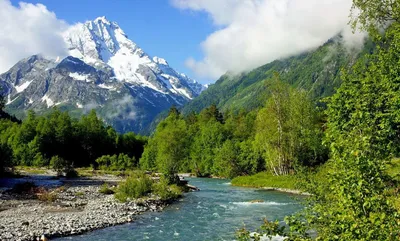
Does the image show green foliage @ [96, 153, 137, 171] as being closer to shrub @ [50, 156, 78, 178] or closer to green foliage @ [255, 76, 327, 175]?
shrub @ [50, 156, 78, 178]

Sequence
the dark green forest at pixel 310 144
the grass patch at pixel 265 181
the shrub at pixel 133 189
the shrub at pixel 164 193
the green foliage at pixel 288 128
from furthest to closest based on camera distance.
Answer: the green foliage at pixel 288 128, the grass patch at pixel 265 181, the shrub at pixel 164 193, the shrub at pixel 133 189, the dark green forest at pixel 310 144

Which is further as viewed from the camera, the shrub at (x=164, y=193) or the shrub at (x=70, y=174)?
the shrub at (x=70, y=174)

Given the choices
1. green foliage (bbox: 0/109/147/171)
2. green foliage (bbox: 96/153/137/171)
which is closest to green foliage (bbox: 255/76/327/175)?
green foliage (bbox: 96/153/137/171)

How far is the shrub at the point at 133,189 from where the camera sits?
136 feet

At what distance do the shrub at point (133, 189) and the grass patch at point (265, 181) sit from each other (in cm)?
2213

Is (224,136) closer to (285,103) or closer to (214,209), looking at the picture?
(285,103)

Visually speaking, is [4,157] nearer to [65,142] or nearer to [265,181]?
[265,181]

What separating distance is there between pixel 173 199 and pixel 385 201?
127 feet

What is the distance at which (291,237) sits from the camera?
8414mm

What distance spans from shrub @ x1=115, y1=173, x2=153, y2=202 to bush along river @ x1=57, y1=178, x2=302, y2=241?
179 inches

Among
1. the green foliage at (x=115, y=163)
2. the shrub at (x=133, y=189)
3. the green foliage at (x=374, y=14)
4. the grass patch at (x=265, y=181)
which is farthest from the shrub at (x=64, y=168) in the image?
the green foliage at (x=374, y=14)

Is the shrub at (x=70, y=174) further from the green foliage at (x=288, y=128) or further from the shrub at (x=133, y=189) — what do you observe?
the green foliage at (x=288, y=128)

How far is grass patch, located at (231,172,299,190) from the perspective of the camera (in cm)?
5638

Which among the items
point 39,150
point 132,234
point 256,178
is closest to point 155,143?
point 39,150
